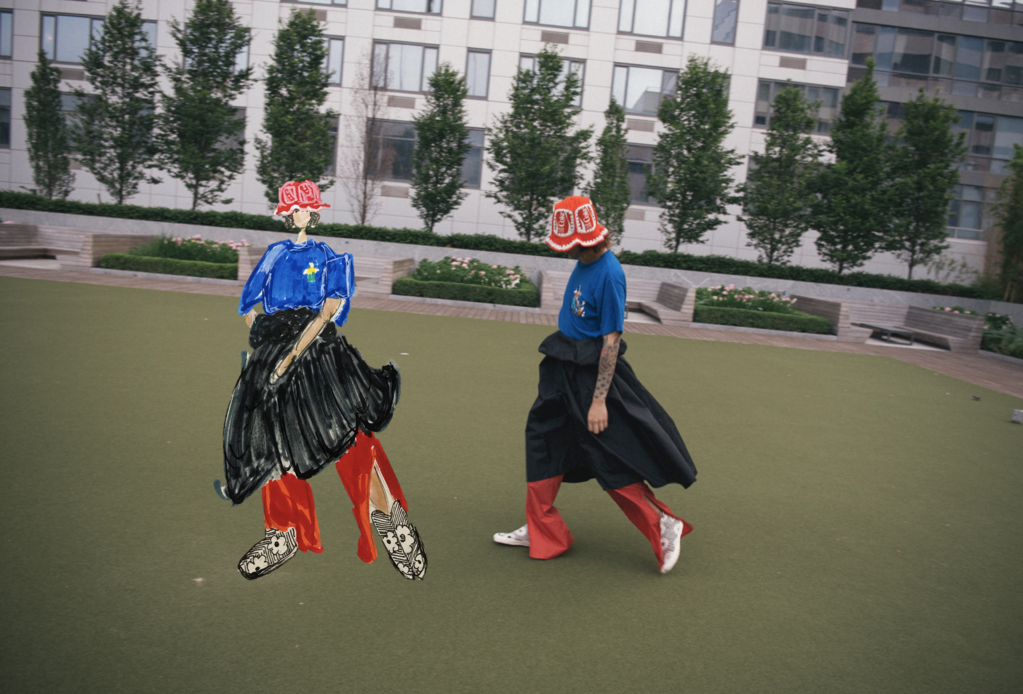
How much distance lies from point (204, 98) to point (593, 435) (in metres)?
23.2

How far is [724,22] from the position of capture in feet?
96.0

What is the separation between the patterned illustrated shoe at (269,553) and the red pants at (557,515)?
1.27 m

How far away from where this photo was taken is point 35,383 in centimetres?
666

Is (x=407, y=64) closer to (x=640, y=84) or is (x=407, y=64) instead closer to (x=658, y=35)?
(x=640, y=84)

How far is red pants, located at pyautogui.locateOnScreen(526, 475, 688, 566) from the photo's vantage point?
12.6ft

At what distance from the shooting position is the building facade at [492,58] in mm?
28688

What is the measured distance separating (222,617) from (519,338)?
31.4 feet

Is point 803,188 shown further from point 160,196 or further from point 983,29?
point 160,196

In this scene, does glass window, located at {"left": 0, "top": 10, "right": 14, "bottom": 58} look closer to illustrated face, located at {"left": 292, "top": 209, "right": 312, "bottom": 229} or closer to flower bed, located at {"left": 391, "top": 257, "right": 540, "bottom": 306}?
flower bed, located at {"left": 391, "top": 257, "right": 540, "bottom": 306}

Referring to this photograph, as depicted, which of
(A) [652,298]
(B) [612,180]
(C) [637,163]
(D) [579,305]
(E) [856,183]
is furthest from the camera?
(C) [637,163]

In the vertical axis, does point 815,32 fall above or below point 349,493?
above

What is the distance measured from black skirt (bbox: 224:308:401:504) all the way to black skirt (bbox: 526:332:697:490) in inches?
40.8

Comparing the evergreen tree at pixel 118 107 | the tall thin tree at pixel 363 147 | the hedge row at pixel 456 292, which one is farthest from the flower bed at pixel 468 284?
the evergreen tree at pixel 118 107

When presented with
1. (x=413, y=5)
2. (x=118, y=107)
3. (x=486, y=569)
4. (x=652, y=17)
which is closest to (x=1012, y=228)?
(x=652, y=17)
